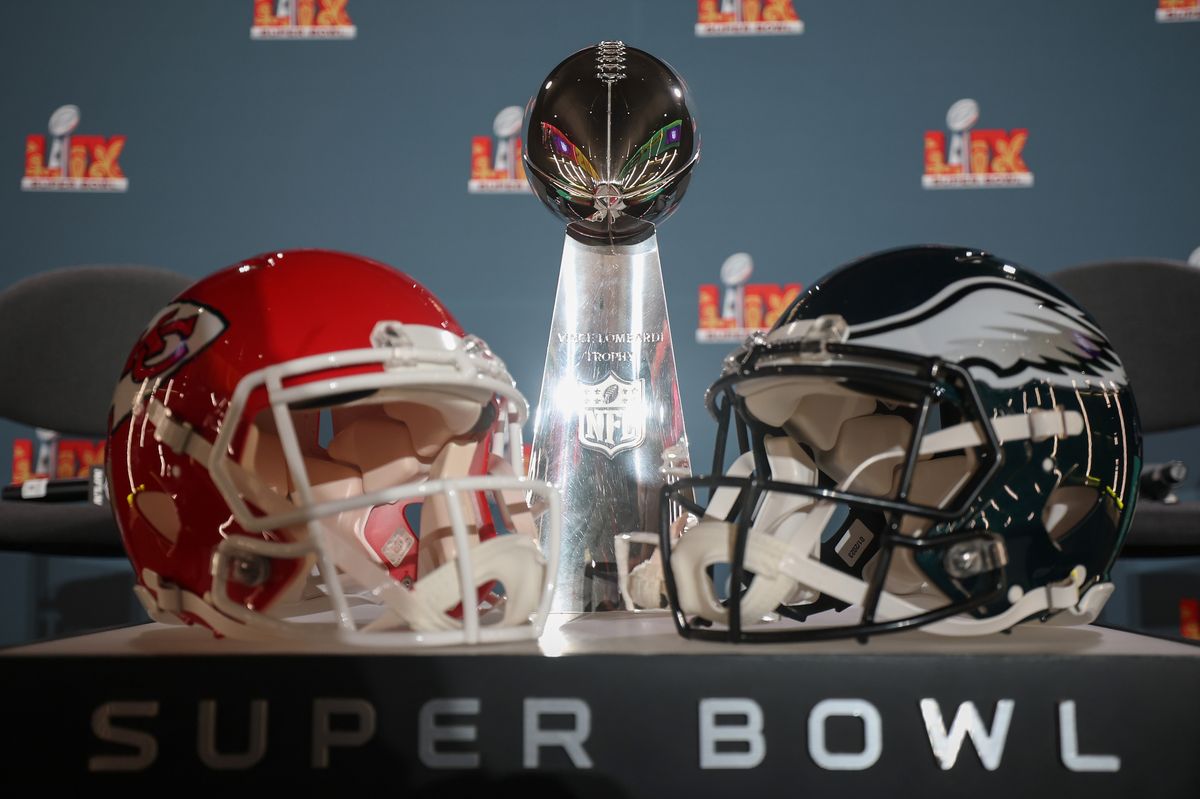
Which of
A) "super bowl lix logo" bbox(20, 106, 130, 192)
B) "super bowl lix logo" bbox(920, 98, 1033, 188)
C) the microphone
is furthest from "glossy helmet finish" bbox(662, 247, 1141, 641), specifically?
"super bowl lix logo" bbox(20, 106, 130, 192)

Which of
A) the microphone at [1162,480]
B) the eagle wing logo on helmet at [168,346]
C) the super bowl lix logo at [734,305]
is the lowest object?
the microphone at [1162,480]

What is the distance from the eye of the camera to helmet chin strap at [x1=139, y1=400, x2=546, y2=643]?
2.57 ft

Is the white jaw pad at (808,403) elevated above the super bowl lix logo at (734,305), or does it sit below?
→ below


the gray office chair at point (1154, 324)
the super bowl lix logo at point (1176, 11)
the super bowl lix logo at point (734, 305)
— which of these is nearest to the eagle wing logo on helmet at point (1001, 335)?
the gray office chair at point (1154, 324)

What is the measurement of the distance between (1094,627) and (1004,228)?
1664 millimetres

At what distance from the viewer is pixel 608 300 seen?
1.25m

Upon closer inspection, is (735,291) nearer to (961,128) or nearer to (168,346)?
(961,128)

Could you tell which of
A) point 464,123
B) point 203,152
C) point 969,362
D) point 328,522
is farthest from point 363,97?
point 969,362

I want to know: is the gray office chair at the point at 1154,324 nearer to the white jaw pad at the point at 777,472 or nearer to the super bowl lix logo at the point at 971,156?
the super bowl lix logo at the point at 971,156

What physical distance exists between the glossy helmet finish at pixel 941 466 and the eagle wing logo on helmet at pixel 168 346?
17.9 inches

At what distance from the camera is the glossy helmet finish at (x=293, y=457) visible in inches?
31.2

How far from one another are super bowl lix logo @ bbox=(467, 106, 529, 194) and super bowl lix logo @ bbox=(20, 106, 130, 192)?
0.90 meters

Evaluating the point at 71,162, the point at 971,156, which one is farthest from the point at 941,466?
the point at 71,162

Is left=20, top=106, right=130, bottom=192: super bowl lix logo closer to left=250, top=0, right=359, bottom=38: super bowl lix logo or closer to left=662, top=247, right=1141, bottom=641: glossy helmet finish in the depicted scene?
left=250, top=0, right=359, bottom=38: super bowl lix logo
